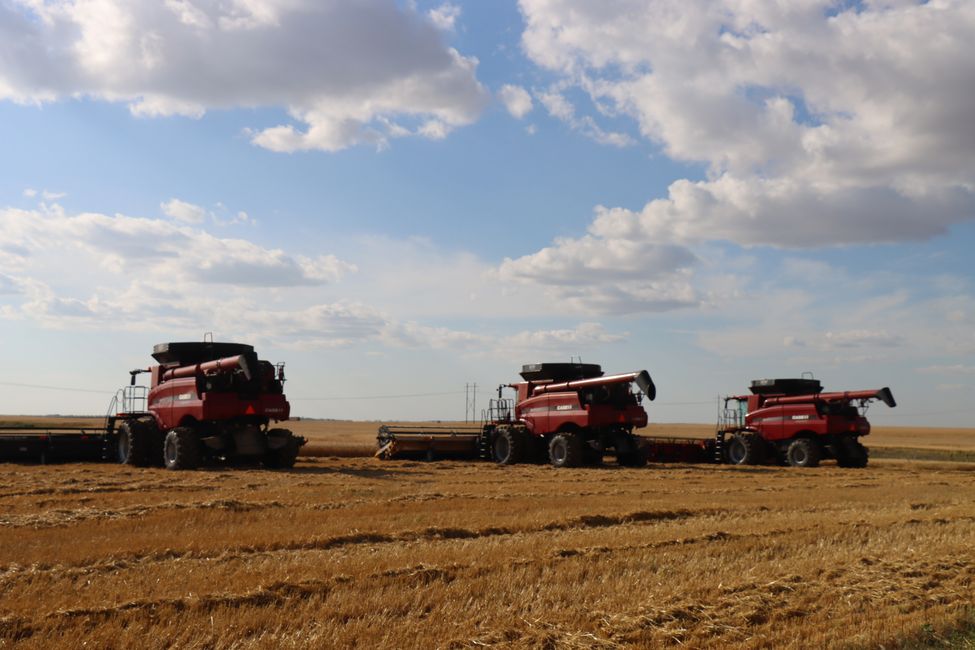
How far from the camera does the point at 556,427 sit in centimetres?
2784

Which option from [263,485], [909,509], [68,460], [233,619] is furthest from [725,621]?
[68,460]

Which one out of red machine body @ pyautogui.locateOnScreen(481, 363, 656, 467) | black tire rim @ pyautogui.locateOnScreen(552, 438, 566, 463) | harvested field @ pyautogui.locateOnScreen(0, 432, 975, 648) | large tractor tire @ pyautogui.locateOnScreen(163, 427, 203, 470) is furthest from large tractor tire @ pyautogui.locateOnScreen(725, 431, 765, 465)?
large tractor tire @ pyautogui.locateOnScreen(163, 427, 203, 470)

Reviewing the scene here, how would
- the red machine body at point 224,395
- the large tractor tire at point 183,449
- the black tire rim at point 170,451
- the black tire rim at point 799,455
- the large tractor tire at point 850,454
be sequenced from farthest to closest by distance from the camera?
the black tire rim at point 799,455
the large tractor tire at point 850,454
the red machine body at point 224,395
the black tire rim at point 170,451
the large tractor tire at point 183,449

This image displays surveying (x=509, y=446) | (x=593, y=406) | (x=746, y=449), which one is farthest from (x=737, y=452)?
(x=509, y=446)

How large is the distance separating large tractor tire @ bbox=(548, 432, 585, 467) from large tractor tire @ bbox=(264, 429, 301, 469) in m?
7.74

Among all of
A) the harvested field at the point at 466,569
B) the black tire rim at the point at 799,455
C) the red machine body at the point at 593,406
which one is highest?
the red machine body at the point at 593,406

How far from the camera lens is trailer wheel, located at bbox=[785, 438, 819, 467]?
2903 cm

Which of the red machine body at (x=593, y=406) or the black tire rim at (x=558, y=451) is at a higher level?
the red machine body at (x=593, y=406)

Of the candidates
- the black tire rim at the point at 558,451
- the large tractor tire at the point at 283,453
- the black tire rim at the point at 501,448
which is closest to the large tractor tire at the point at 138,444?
the large tractor tire at the point at 283,453

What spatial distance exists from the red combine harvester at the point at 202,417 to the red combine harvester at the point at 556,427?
→ 6.44 m

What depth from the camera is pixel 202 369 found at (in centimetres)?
2305

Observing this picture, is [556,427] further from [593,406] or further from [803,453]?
[803,453]

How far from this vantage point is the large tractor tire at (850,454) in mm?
28953

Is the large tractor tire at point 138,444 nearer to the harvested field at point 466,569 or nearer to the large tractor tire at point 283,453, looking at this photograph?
the large tractor tire at point 283,453
